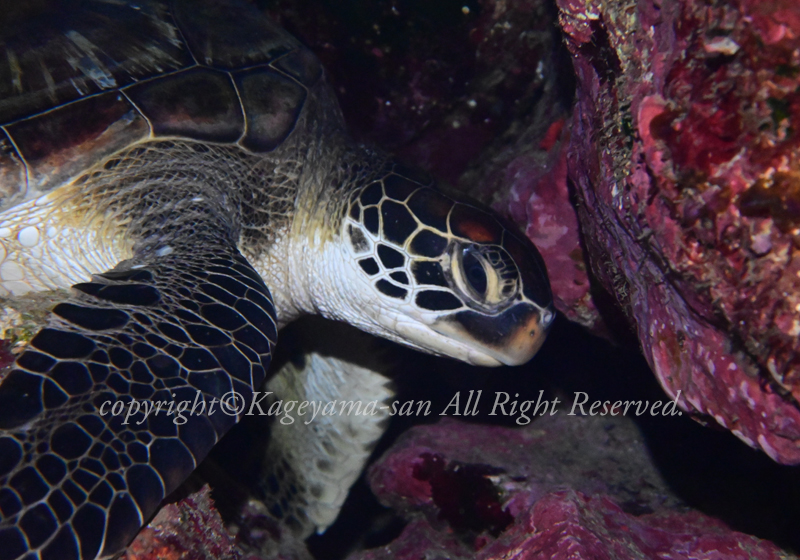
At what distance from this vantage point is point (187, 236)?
1728mm

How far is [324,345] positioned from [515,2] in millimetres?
2274

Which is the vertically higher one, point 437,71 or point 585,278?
point 437,71

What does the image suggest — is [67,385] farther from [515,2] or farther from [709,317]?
[515,2]

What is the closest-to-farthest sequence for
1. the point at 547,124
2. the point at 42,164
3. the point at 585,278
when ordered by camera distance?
the point at 42,164, the point at 585,278, the point at 547,124

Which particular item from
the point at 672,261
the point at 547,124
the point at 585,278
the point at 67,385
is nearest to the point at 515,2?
the point at 547,124

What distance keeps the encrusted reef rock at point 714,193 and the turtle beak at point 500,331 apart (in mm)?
521

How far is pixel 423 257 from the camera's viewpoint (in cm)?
181

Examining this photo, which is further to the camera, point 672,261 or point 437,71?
point 437,71

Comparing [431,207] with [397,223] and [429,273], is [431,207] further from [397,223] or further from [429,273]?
[429,273]

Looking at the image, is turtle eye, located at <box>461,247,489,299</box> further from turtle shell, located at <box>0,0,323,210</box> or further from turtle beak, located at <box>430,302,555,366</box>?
turtle shell, located at <box>0,0,323,210</box>

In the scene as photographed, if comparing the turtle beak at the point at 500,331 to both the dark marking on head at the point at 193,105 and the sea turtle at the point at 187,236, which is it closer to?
the sea turtle at the point at 187,236

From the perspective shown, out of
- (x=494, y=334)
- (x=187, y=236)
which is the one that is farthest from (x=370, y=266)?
(x=187, y=236)

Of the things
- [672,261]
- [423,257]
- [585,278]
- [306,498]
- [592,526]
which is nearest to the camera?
[672,261]

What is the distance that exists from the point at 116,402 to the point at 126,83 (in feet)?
4.78
